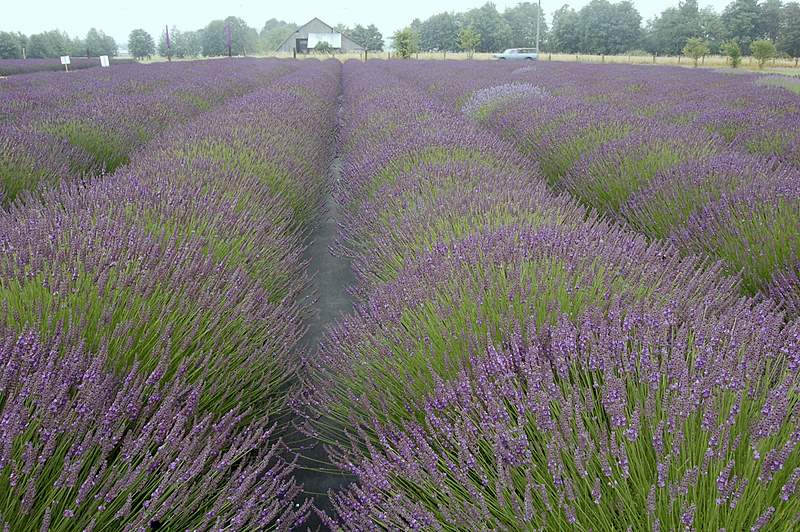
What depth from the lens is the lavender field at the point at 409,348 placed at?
1.19 m

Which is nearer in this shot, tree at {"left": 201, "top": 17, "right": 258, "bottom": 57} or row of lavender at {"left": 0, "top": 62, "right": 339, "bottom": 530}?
row of lavender at {"left": 0, "top": 62, "right": 339, "bottom": 530}

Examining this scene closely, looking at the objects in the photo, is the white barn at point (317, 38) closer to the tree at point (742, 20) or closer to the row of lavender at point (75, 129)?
the tree at point (742, 20)

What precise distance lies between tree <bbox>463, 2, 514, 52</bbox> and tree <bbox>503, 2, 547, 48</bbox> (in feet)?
5.28

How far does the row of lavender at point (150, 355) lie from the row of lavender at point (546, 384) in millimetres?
268

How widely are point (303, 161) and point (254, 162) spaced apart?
0.59m

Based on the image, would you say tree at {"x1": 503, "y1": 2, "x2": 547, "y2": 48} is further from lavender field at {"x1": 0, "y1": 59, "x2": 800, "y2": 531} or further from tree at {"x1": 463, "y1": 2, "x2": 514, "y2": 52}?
lavender field at {"x1": 0, "y1": 59, "x2": 800, "y2": 531}

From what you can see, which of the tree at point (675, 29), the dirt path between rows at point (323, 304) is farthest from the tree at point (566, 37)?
the dirt path between rows at point (323, 304)

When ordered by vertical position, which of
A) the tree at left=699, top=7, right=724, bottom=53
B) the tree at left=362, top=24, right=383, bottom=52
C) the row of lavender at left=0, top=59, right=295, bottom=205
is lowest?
the row of lavender at left=0, top=59, right=295, bottom=205

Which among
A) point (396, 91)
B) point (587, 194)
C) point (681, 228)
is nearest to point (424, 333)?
point (681, 228)

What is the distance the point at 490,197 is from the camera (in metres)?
3.02

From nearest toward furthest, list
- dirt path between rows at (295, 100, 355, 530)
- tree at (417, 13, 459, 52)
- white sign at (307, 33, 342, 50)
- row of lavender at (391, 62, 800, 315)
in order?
dirt path between rows at (295, 100, 355, 530) < row of lavender at (391, 62, 800, 315) < white sign at (307, 33, 342, 50) < tree at (417, 13, 459, 52)

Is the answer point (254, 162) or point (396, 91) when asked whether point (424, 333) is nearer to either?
point (254, 162)

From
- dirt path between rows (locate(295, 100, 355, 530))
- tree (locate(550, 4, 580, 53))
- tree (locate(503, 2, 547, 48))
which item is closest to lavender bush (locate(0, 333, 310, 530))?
dirt path between rows (locate(295, 100, 355, 530))

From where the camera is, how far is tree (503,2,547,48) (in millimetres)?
78675
